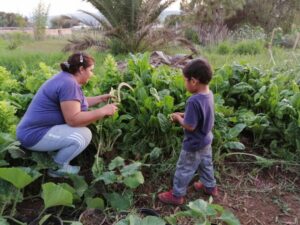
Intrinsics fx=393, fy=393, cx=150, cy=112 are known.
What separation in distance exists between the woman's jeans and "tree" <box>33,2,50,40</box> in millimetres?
15571

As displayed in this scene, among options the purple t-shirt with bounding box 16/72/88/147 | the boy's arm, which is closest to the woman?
the purple t-shirt with bounding box 16/72/88/147

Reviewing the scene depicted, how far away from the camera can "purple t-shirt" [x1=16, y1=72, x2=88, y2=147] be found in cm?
312

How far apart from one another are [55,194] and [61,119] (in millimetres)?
772

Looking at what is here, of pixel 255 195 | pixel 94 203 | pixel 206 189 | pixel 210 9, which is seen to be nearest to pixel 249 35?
pixel 210 9

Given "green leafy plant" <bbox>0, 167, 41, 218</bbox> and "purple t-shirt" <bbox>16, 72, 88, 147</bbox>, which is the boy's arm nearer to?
"purple t-shirt" <bbox>16, 72, 88, 147</bbox>

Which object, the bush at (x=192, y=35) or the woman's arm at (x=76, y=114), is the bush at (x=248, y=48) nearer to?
the bush at (x=192, y=35)

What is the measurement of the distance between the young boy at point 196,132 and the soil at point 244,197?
123 millimetres

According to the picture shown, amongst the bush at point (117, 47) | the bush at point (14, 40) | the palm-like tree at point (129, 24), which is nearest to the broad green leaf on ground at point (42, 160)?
the palm-like tree at point (129, 24)

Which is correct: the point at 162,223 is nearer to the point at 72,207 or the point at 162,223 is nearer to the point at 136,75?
the point at 72,207

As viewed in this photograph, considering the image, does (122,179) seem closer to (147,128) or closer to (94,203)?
(94,203)

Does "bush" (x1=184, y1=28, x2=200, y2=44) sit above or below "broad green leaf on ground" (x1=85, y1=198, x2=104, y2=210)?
above

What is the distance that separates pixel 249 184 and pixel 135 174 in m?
1.26

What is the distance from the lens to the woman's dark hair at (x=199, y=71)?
2879mm

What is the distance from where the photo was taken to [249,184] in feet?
11.8
